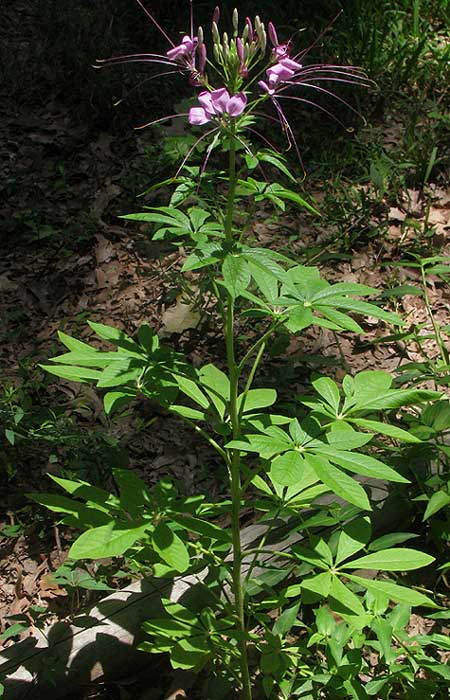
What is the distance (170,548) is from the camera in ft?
4.83

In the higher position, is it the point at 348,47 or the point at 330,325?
the point at 330,325

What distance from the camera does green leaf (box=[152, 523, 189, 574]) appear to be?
145 centimetres

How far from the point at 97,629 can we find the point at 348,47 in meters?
3.56

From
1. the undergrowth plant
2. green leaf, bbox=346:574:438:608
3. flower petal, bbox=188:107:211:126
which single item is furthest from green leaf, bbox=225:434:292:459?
flower petal, bbox=188:107:211:126

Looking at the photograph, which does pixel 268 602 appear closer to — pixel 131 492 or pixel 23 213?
pixel 131 492

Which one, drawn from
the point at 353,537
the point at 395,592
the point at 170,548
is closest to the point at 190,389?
the point at 170,548

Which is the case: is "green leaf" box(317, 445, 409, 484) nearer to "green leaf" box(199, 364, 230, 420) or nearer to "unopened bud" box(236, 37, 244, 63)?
"green leaf" box(199, 364, 230, 420)

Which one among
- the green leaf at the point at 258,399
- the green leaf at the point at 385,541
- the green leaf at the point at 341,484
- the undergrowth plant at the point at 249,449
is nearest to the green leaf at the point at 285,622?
the undergrowth plant at the point at 249,449

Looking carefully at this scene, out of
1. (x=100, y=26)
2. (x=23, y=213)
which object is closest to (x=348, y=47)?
(x=100, y=26)

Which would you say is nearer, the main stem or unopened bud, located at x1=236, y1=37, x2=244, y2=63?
unopened bud, located at x1=236, y1=37, x2=244, y2=63

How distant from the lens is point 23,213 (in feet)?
12.8

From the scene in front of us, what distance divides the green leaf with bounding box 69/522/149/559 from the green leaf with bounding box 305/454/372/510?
37 centimetres

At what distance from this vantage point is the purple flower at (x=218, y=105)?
1283 mm

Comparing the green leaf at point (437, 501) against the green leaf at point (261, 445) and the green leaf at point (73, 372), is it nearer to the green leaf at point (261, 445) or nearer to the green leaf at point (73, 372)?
the green leaf at point (261, 445)
